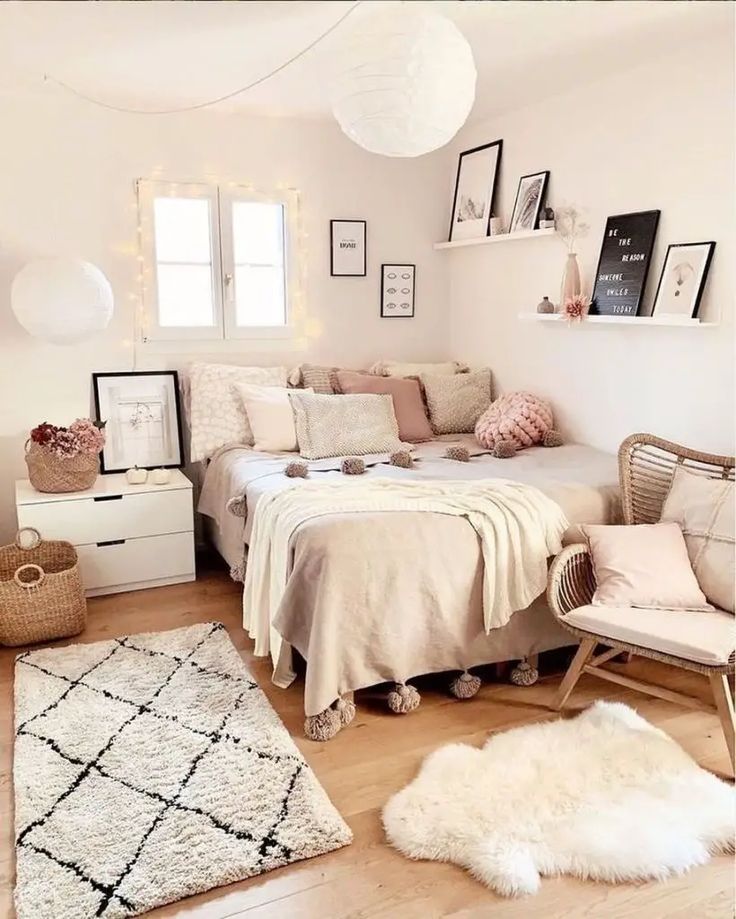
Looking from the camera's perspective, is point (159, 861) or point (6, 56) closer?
point (159, 861)

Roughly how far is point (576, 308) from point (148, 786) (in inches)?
95.5

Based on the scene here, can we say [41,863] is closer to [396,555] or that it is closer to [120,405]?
[396,555]

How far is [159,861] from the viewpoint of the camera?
179 cm

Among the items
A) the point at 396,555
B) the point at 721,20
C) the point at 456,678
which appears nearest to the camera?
the point at 721,20

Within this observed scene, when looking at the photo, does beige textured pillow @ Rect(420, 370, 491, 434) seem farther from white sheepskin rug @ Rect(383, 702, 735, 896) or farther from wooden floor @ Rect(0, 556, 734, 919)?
white sheepskin rug @ Rect(383, 702, 735, 896)

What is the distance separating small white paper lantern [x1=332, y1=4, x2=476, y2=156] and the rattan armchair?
4.39 feet

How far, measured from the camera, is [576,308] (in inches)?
128

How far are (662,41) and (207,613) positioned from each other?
2555mm

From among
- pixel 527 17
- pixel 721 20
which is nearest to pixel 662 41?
pixel 721 20

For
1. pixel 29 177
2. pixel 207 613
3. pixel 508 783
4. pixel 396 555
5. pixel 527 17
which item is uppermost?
pixel 527 17

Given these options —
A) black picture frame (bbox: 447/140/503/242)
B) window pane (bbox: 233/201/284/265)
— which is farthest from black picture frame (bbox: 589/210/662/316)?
window pane (bbox: 233/201/284/265)

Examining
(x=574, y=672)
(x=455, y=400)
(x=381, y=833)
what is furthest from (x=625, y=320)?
(x=381, y=833)

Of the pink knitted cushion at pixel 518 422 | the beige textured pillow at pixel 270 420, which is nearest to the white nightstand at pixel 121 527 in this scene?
the beige textured pillow at pixel 270 420

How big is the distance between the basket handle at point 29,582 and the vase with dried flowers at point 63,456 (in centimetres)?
42
